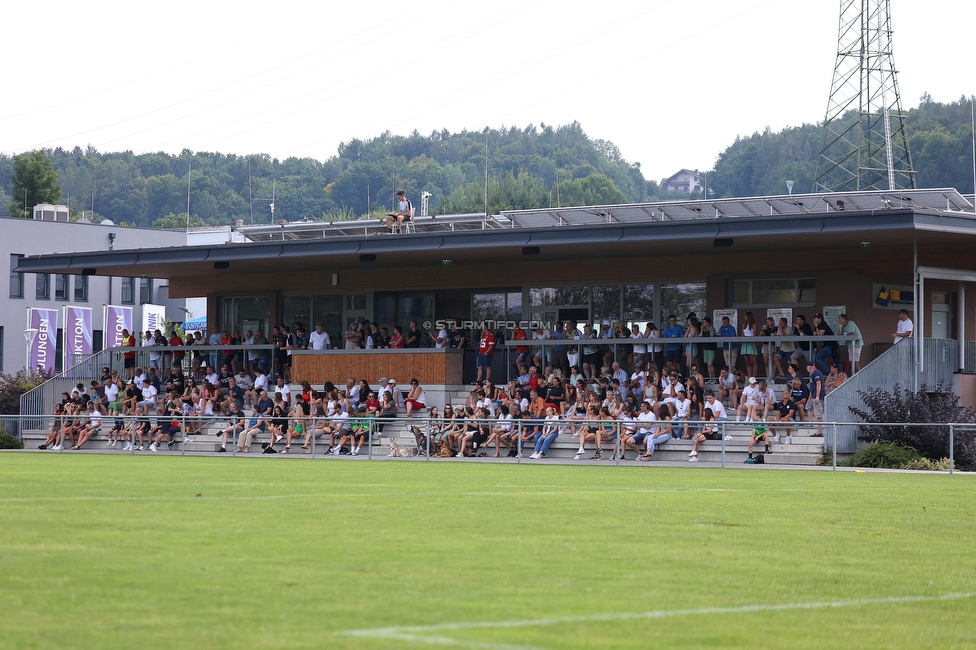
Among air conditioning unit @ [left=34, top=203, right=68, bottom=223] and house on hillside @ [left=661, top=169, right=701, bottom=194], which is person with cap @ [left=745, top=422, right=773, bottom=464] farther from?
house on hillside @ [left=661, top=169, right=701, bottom=194]

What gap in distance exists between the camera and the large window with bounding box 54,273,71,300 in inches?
2707

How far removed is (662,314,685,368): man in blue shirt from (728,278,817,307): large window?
2.37m

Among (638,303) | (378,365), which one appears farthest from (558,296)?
(378,365)

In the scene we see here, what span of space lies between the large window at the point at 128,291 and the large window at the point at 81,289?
2509 mm

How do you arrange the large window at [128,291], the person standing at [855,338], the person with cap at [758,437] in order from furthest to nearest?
the large window at [128,291] < the person standing at [855,338] < the person with cap at [758,437]

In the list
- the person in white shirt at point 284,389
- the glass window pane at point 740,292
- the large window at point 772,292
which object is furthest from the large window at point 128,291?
the large window at point 772,292

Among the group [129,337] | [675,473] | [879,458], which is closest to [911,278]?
[879,458]

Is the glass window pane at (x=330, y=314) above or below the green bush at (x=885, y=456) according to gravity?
above

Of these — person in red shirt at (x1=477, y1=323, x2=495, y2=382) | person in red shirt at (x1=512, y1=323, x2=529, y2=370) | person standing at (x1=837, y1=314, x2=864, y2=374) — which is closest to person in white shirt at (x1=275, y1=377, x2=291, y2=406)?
person in red shirt at (x1=477, y1=323, x2=495, y2=382)

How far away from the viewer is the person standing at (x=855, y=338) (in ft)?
94.0

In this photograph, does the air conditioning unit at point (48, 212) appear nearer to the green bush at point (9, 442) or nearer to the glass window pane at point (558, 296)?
the green bush at point (9, 442)

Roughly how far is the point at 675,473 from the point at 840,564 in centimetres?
1273

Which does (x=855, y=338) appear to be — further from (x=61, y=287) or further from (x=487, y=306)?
(x=61, y=287)

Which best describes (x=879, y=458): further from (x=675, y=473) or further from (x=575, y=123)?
(x=575, y=123)
